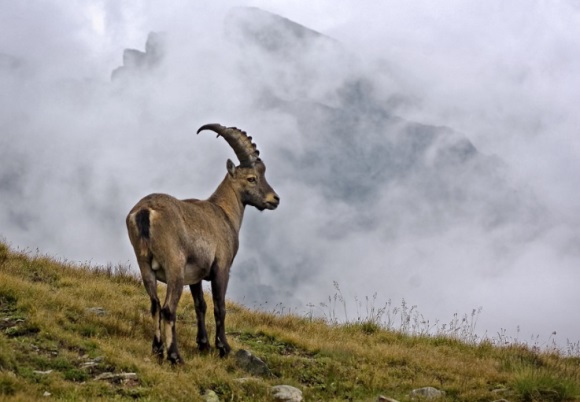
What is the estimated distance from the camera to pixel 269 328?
14.6m

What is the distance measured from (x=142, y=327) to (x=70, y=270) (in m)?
4.45

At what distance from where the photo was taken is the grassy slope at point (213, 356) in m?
9.82

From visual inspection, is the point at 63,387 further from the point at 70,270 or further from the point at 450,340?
the point at 450,340

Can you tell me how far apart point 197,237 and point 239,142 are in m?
2.80

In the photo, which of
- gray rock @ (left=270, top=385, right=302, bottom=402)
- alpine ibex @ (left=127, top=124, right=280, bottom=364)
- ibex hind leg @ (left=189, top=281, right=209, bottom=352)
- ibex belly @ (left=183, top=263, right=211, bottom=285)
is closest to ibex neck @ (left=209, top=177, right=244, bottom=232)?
alpine ibex @ (left=127, top=124, right=280, bottom=364)

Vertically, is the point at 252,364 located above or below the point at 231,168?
below

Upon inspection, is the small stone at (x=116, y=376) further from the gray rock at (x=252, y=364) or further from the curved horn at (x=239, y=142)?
the curved horn at (x=239, y=142)

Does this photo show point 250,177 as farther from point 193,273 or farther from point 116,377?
point 116,377

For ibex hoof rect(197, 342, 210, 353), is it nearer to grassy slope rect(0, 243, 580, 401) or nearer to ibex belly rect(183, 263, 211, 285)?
grassy slope rect(0, 243, 580, 401)

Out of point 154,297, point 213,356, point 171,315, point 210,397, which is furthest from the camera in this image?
point 213,356

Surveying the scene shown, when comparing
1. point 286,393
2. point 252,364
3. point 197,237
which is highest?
point 197,237

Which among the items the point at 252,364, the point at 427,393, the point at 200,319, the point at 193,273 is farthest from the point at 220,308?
the point at 427,393

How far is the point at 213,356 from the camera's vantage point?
462 inches

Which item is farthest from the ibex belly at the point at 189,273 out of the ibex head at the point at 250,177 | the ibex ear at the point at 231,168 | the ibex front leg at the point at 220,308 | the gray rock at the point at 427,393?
the gray rock at the point at 427,393
